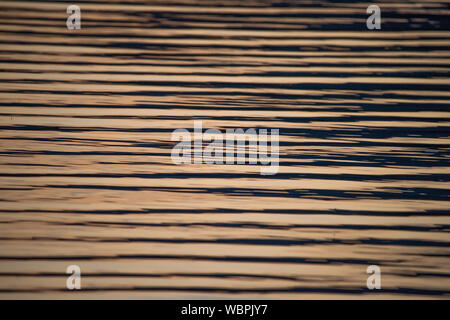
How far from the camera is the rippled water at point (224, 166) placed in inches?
30.4

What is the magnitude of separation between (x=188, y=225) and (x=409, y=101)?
773 mm

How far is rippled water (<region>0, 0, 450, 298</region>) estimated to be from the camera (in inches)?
30.4

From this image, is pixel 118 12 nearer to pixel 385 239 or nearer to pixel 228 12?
pixel 228 12

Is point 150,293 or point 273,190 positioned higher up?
point 273,190

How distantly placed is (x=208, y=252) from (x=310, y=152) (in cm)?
41

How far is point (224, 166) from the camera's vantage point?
0.86 metres

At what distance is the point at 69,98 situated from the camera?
90 cm
